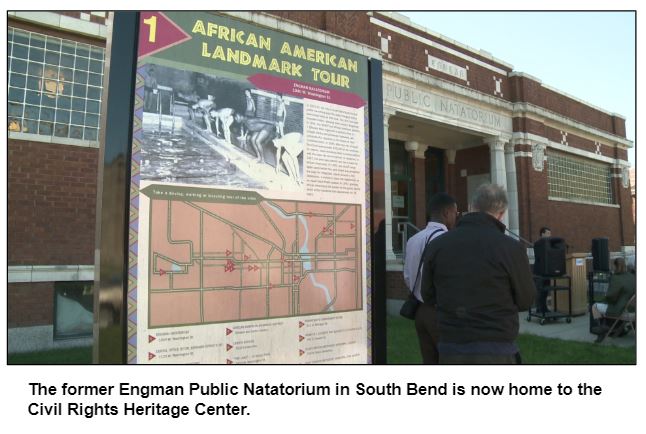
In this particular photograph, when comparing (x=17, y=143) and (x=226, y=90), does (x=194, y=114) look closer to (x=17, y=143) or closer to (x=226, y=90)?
(x=226, y=90)

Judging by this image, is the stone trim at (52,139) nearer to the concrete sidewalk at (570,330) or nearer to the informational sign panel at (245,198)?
the informational sign panel at (245,198)

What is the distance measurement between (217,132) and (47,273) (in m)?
6.43

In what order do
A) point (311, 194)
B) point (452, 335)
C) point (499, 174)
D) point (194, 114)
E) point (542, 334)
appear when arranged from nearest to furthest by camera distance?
point (194, 114) < point (452, 335) < point (311, 194) < point (542, 334) < point (499, 174)

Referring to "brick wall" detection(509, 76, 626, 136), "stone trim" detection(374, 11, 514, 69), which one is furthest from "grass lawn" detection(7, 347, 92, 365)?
"brick wall" detection(509, 76, 626, 136)

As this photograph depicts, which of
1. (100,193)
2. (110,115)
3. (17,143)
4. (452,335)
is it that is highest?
(17,143)

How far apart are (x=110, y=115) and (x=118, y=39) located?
398mm

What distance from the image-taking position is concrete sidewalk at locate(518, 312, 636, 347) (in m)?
7.74

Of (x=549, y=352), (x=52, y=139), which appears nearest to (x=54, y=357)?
(x=52, y=139)

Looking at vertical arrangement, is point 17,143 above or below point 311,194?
above

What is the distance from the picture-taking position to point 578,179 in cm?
1841

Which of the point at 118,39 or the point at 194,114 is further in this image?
the point at 194,114

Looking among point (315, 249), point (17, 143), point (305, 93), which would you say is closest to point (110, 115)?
point (305, 93)

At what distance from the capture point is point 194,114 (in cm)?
257

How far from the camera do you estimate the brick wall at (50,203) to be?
24.5 feet
